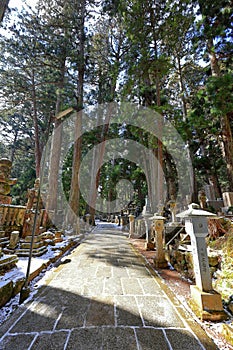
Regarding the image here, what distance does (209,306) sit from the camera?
2.22 metres

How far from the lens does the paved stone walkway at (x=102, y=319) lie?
1717 mm

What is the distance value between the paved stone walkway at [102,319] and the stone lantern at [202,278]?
240 mm

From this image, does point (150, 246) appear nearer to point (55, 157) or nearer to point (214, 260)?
point (214, 260)

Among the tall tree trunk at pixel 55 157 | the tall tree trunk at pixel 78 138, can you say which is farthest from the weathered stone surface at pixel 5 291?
the tall tree trunk at pixel 55 157

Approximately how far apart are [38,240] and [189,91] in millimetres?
14910

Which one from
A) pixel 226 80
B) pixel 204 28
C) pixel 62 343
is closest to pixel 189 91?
pixel 204 28

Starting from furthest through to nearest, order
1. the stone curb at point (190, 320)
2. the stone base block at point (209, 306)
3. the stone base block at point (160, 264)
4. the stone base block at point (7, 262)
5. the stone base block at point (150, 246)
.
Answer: the stone base block at point (150, 246) < the stone base block at point (160, 264) < the stone base block at point (7, 262) < the stone base block at point (209, 306) < the stone curb at point (190, 320)

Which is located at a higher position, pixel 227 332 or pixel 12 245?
Answer: pixel 12 245

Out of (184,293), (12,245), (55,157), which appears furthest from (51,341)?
(55,157)

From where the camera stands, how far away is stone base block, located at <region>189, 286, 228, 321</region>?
7.03 ft

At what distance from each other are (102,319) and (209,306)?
4.56 ft

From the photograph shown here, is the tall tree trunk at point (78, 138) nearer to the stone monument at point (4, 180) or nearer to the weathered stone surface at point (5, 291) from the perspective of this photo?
the stone monument at point (4, 180)

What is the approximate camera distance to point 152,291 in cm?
291

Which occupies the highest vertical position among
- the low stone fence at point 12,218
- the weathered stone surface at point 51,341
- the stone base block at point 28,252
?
the low stone fence at point 12,218
